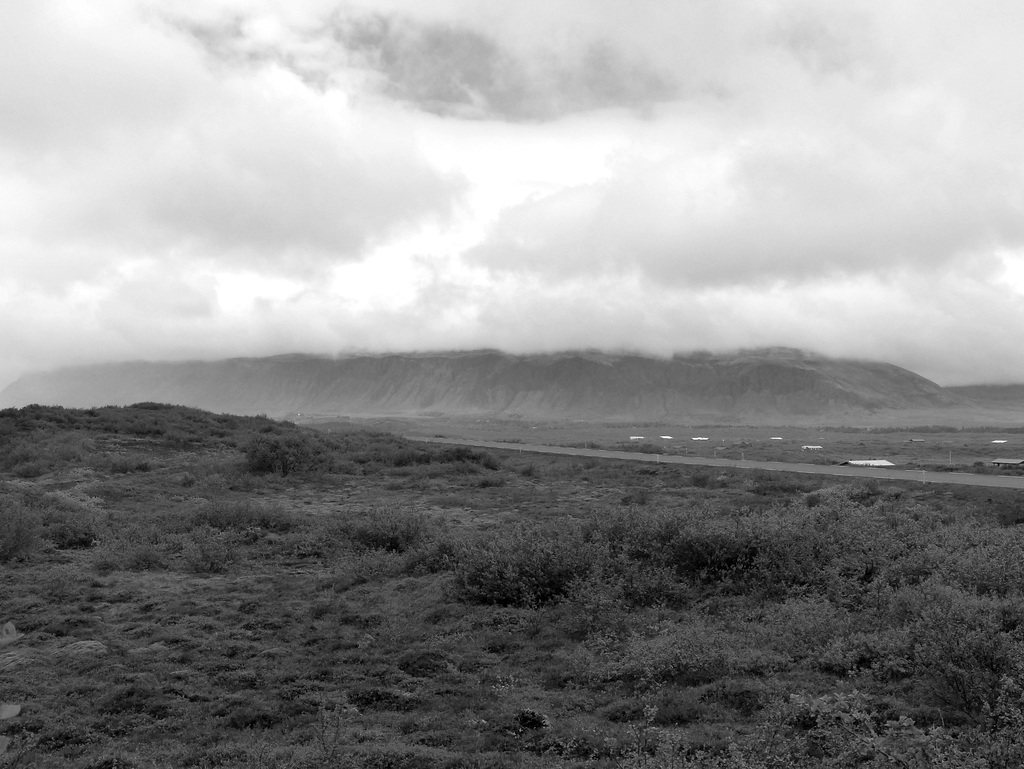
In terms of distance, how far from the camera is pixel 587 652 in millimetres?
10016

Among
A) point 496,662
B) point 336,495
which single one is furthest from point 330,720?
point 336,495

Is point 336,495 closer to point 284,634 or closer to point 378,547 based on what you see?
point 378,547

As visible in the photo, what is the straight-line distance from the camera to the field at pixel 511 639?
7047 mm

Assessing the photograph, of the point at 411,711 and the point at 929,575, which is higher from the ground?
the point at 929,575

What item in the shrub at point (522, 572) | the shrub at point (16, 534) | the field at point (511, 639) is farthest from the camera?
the shrub at point (16, 534)

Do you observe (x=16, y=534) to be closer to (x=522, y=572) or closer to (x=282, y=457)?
(x=522, y=572)

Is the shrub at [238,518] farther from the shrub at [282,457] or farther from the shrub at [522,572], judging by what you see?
the shrub at [282,457]

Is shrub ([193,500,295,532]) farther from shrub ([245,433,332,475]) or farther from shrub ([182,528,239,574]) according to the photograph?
shrub ([245,433,332,475])

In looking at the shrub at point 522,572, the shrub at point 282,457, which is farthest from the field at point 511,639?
the shrub at point 282,457

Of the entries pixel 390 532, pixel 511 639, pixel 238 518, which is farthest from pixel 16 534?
pixel 511 639

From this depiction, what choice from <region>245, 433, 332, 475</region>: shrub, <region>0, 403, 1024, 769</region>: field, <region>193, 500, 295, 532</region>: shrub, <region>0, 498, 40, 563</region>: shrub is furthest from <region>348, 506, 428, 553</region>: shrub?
<region>245, 433, 332, 475</region>: shrub

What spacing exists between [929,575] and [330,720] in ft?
31.8

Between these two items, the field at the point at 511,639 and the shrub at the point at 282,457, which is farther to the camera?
the shrub at the point at 282,457

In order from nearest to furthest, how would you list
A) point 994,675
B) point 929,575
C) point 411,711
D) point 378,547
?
point 994,675 → point 411,711 → point 929,575 → point 378,547
